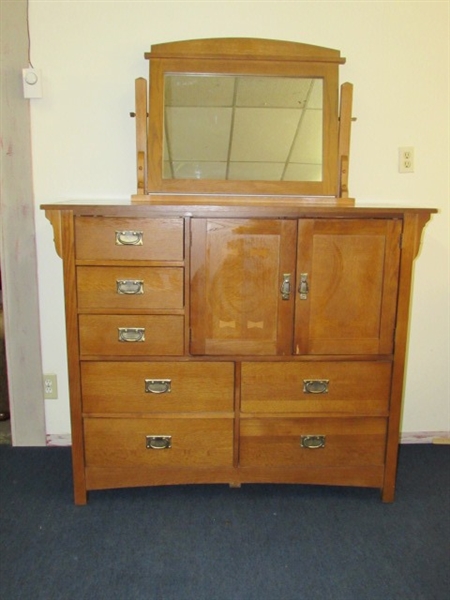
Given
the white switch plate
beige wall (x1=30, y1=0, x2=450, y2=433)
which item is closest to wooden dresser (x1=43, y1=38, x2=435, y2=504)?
beige wall (x1=30, y1=0, x2=450, y2=433)

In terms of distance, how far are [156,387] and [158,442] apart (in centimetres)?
20

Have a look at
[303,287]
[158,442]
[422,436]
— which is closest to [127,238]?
[303,287]

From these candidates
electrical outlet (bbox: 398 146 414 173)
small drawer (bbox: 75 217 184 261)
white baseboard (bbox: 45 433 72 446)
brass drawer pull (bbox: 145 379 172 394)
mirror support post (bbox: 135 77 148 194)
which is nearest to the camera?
small drawer (bbox: 75 217 184 261)

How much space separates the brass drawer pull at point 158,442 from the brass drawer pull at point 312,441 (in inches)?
18.4

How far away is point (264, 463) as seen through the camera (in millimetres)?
1704

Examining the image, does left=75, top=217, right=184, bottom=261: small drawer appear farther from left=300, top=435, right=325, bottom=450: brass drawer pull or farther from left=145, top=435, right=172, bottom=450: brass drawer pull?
left=300, top=435, right=325, bottom=450: brass drawer pull

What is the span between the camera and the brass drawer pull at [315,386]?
5.44 feet

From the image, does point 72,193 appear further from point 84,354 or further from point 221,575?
point 221,575

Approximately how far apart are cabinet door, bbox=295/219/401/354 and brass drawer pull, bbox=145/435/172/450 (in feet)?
1.81

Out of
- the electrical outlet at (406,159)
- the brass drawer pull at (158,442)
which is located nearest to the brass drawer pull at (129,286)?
the brass drawer pull at (158,442)

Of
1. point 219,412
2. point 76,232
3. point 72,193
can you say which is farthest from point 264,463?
point 72,193

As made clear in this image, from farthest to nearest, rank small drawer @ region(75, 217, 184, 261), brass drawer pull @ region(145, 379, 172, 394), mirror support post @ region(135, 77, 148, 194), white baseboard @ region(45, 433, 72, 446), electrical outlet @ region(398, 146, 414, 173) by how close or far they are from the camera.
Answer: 1. white baseboard @ region(45, 433, 72, 446)
2. electrical outlet @ region(398, 146, 414, 173)
3. mirror support post @ region(135, 77, 148, 194)
4. brass drawer pull @ region(145, 379, 172, 394)
5. small drawer @ region(75, 217, 184, 261)

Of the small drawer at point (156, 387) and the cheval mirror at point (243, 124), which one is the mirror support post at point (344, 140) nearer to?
the cheval mirror at point (243, 124)

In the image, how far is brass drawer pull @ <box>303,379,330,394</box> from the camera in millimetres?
1658
